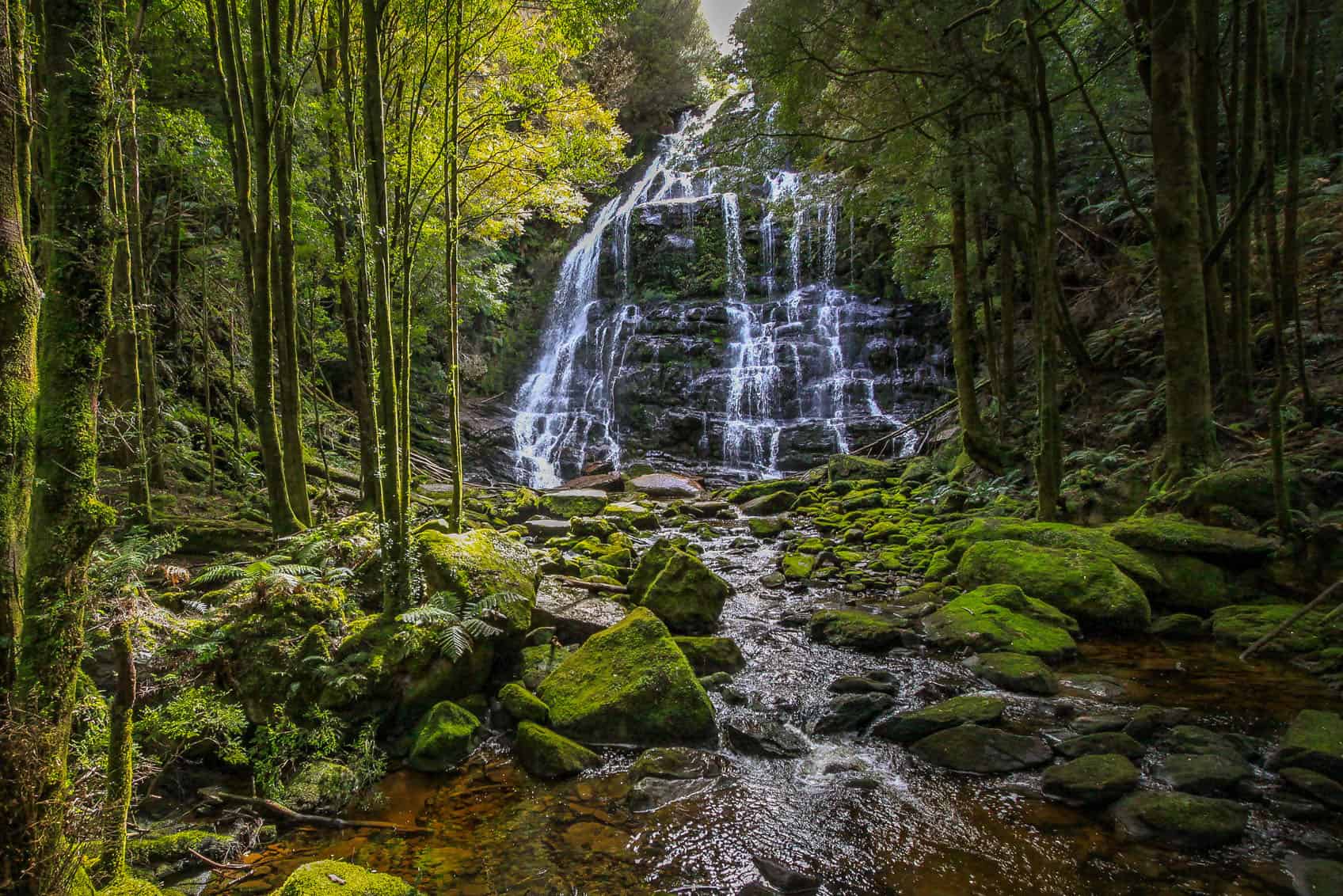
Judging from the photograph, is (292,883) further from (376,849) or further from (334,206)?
(334,206)

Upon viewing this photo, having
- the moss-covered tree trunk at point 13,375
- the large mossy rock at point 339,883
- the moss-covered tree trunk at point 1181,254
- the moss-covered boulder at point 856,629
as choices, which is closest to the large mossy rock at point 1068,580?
the moss-covered boulder at point 856,629

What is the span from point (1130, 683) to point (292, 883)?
5.06m

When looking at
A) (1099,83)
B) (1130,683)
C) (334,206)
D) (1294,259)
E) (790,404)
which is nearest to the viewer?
(1130,683)

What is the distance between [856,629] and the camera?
5.52 metres

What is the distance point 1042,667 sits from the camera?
4.48 meters

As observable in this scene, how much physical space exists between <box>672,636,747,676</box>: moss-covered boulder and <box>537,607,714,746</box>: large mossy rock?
689mm

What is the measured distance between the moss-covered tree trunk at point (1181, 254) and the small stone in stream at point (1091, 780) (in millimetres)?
4437

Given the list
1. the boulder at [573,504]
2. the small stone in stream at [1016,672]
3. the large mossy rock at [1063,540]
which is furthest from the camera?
the boulder at [573,504]

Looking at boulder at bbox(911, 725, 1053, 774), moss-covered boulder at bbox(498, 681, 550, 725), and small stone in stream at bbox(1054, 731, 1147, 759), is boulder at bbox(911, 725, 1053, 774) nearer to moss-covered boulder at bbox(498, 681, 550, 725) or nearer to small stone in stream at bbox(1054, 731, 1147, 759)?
small stone in stream at bbox(1054, 731, 1147, 759)

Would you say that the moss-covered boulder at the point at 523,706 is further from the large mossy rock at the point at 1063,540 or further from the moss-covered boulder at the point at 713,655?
the large mossy rock at the point at 1063,540

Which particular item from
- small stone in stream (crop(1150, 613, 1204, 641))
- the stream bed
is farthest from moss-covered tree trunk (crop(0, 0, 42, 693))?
small stone in stream (crop(1150, 613, 1204, 641))

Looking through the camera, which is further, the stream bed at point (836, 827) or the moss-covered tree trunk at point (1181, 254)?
the moss-covered tree trunk at point (1181, 254)

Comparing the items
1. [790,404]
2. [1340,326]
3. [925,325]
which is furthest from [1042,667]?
[925,325]

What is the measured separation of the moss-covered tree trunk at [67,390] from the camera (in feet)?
6.05
